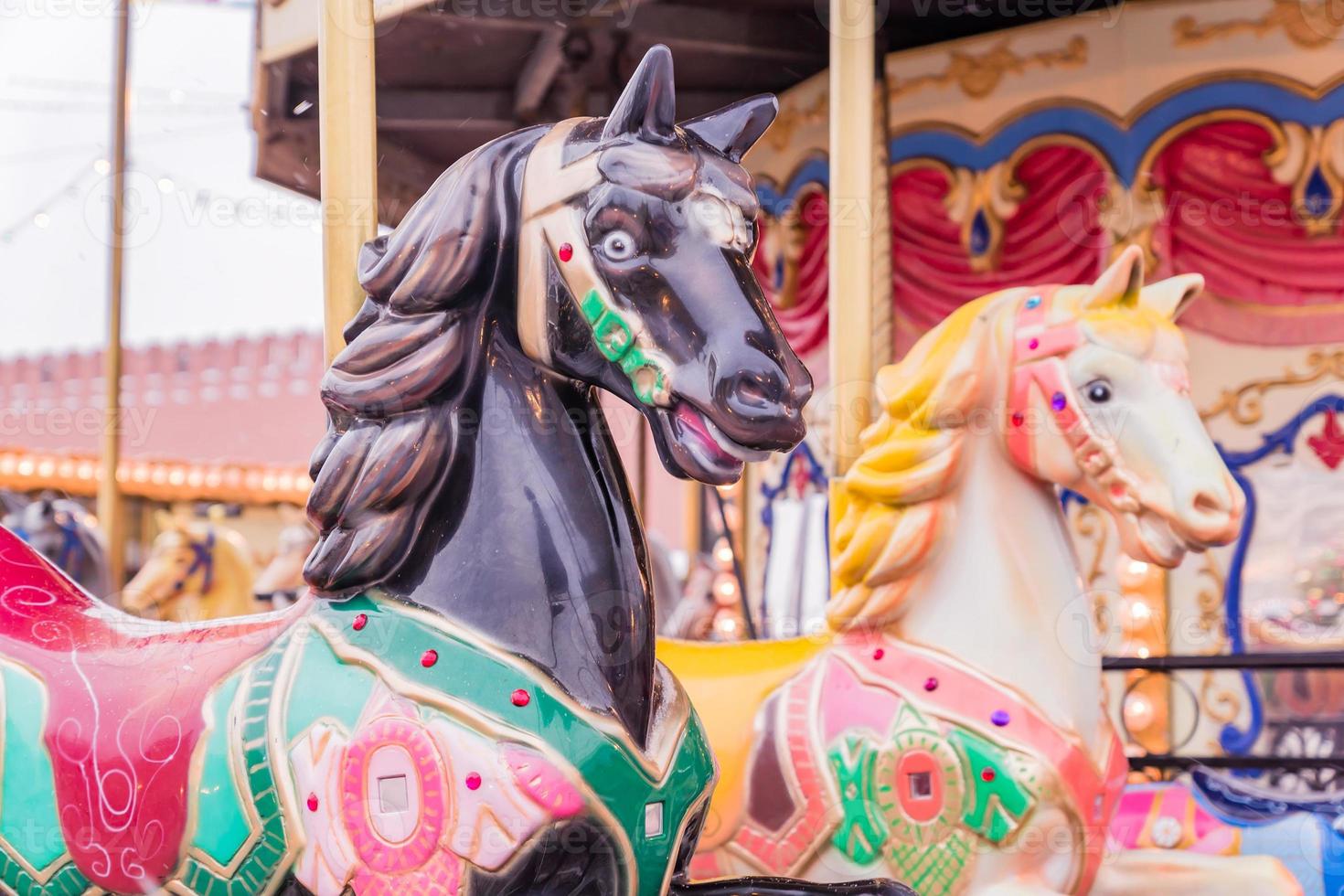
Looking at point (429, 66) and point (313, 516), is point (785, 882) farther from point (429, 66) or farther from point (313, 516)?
point (429, 66)

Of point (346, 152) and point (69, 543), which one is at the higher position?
point (346, 152)

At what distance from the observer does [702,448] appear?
57.1 inches

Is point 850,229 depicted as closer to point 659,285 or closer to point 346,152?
point 346,152

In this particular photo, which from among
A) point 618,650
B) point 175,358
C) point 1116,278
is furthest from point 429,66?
point 175,358

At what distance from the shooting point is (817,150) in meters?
4.96

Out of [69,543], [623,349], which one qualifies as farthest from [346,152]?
[69,543]

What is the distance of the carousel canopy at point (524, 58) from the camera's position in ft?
13.3

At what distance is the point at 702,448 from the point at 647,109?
1.13ft

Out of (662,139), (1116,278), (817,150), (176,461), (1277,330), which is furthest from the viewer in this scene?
(176,461)

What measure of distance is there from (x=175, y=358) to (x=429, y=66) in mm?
8200

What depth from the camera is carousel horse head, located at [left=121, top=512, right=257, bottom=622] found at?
197 inches

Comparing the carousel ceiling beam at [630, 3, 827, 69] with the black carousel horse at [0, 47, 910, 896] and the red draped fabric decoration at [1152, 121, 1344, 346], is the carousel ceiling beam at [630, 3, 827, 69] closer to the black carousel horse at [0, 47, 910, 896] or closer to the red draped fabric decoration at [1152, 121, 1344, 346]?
the red draped fabric decoration at [1152, 121, 1344, 346]

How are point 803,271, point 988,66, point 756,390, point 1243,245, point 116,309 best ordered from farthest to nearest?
point 803,271 < point 988,66 < point 1243,245 < point 116,309 < point 756,390

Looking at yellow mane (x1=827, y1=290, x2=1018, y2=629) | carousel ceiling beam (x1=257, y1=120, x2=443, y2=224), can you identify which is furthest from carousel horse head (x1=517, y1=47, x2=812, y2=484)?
carousel ceiling beam (x1=257, y1=120, x2=443, y2=224)
